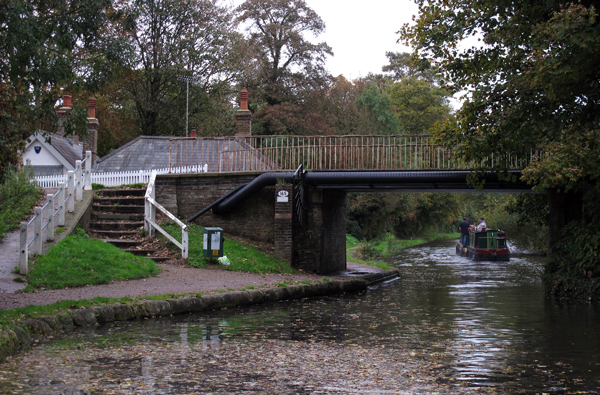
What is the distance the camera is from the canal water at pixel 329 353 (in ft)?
19.1

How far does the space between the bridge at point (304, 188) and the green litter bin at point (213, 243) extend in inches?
94.4

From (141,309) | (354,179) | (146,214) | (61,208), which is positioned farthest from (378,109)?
(141,309)

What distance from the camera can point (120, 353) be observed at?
23.3 ft

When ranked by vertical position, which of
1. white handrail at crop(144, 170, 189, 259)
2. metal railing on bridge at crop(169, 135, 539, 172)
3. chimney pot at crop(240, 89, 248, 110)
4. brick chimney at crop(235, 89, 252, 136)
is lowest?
white handrail at crop(144, 170, 189, 259)

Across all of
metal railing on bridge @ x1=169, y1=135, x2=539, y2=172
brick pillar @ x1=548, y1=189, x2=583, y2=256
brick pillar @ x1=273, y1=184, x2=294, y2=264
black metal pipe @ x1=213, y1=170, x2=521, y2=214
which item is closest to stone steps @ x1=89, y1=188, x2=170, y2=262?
metal railing on bridge @ x1=169, y1=135, x2=539, y2=172

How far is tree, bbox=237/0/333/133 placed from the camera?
3972 cm

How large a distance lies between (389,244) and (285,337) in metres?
30.9

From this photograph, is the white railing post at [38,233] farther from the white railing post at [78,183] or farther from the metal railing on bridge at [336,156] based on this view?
Answer: the metal railing on bridge at [336,156]

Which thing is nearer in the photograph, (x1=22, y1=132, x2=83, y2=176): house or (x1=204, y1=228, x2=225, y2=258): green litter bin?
(x1=204, y1=228, x2=225, y2=258): green litter bin

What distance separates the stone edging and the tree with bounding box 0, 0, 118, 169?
3.06m

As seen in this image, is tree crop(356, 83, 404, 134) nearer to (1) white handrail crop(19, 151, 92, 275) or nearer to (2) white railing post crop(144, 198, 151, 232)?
A: (1) white handrail crop(19, 151, 92, 275)

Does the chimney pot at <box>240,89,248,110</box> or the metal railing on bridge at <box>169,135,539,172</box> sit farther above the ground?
the chimney pot at <box>240,89,248,110</box>

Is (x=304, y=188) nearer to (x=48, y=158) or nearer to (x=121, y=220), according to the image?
(x=121, y=220)

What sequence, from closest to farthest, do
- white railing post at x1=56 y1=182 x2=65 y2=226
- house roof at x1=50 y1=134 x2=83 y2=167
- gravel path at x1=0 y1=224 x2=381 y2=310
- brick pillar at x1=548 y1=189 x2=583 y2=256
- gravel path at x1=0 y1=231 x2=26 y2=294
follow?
gravel path at x1=0 y1=224 x2=381 y2=310 < gravel path at x1=0 y1=231 x2=26 y2=294 < white railing post at x1=56 y1=182 x2=65 y2=226 < brick pillar at x1=548 y1=189 x2=583 y2=256 < house roof at x1=50 y1=134 x2=83 y2=167
